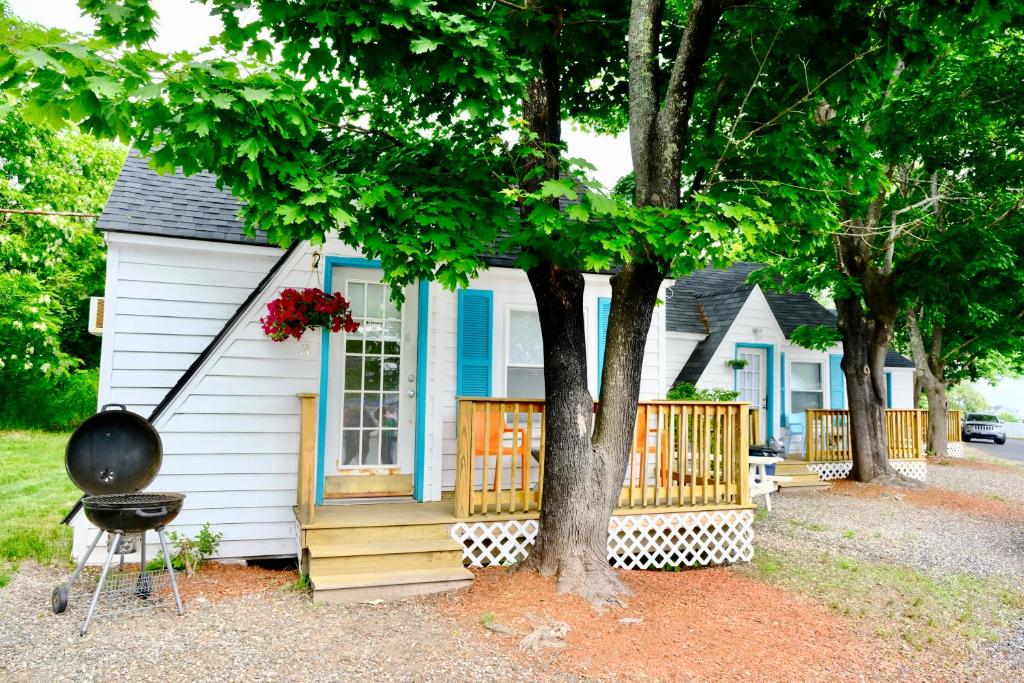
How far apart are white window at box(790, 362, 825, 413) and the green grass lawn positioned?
45.2 ft

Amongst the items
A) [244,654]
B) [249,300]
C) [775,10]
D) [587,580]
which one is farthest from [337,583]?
[775,10]

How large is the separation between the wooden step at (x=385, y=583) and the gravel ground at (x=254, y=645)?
0.12 metres

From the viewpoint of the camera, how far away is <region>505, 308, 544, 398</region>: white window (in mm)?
7367

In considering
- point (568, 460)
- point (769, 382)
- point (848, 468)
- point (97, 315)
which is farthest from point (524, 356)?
point (848, 468)

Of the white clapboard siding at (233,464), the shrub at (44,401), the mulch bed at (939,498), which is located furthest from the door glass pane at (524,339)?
the shrub at (44,401)

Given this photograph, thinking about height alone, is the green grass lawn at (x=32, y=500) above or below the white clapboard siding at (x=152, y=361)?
below

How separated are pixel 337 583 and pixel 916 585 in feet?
17.1

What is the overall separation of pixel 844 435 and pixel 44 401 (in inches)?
761

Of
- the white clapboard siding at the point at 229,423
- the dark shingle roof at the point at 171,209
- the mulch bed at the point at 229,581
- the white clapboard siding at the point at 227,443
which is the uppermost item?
the dark shingle roof at the point at 171,209

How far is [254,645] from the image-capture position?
409 centimetres

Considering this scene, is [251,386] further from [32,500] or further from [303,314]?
[32,500]

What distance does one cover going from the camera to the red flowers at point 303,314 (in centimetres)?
579

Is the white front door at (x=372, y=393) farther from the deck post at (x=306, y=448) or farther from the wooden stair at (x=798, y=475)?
the wooden stair at (x=798, y=475)

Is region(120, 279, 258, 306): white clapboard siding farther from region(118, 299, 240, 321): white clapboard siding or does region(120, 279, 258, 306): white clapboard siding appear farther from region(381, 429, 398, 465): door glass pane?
region(381, 429, 398, 465): door glass pane
